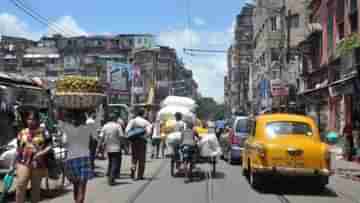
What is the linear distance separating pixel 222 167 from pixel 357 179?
15.8 feet

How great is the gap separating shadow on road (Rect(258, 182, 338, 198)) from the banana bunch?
17.9ft

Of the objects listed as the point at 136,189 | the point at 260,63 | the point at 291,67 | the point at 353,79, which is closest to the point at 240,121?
the point at 353,79

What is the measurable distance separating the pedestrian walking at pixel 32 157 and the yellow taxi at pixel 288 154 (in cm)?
513

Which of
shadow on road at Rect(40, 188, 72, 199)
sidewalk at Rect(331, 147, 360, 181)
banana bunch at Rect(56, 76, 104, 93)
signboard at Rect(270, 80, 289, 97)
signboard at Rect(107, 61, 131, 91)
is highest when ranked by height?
signboard at Rect(107, 61, 131, 91)

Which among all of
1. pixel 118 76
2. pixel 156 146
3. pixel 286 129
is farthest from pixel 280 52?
pixel 286 129

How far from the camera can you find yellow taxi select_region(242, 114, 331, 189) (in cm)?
1198

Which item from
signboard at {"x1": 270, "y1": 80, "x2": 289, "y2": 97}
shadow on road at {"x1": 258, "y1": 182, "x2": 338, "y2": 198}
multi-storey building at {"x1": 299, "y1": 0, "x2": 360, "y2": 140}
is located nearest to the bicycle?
shadow on road at {"x1": 258, "y1": 182, "x2": 338, "y2": 198}

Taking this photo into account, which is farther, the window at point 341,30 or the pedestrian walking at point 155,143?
the window at point 341,30

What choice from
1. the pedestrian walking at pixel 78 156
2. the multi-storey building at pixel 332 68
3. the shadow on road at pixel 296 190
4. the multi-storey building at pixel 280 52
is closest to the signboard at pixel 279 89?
the multi-storey building at pixel 280 52

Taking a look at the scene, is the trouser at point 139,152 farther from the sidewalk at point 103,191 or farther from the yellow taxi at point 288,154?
the yellow taxi at point 288,154

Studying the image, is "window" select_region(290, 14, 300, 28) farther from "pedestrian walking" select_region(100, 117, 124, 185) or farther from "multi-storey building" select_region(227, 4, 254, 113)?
"multi-storey building" select_region(227, 4, 254, 113)

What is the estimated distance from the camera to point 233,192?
12.4 metres

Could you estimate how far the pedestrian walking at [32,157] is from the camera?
28.6 ft

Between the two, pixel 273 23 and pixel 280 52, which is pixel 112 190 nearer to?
pixel 280 52
